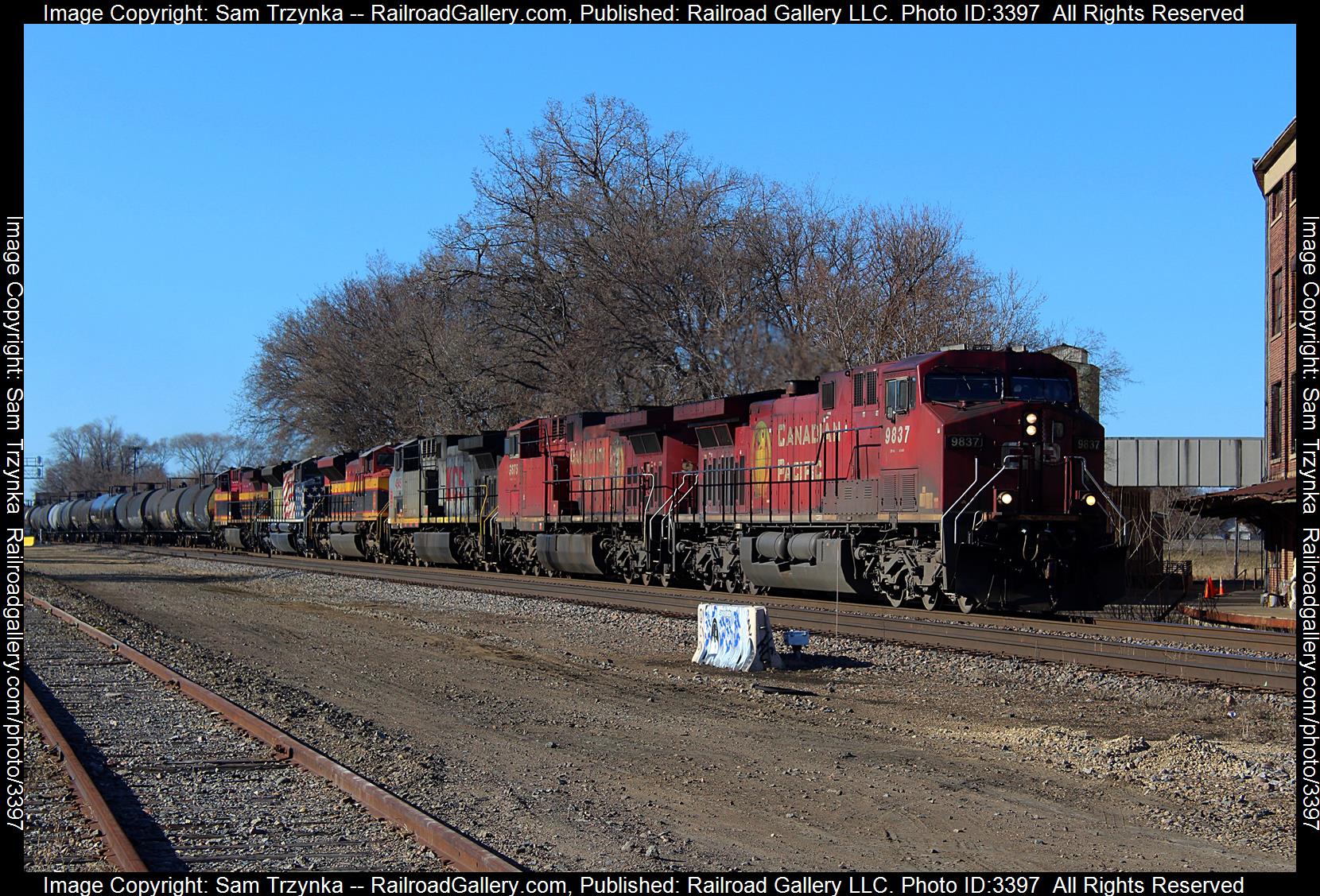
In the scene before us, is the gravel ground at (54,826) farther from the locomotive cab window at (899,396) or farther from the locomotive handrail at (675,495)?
the locomotive handrail at (675,495)

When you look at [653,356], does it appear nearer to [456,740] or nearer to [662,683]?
[662,683]

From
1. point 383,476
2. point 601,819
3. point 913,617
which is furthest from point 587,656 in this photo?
point 383,476

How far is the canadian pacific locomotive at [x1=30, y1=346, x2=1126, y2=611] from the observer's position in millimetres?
16766

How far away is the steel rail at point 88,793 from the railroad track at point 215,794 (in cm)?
1

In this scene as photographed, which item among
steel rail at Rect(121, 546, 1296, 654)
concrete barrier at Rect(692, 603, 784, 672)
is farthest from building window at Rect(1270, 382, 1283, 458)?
concrete barrier at Rect(692, 603, 784, 672)

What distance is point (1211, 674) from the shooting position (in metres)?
11.0

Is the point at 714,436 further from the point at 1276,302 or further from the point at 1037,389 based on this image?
the point at 1276,302

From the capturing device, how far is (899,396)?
57.9ft

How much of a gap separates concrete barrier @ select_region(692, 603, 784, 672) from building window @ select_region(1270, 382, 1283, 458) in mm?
20526

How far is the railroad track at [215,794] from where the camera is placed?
216 inches

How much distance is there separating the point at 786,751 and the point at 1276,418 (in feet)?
83.1

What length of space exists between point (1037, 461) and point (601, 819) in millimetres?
11982

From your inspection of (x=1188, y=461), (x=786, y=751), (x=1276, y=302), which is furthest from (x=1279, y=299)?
(x=786, y=751)

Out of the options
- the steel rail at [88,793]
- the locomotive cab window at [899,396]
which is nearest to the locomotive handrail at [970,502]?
the locomotive cab window at [899,396]
